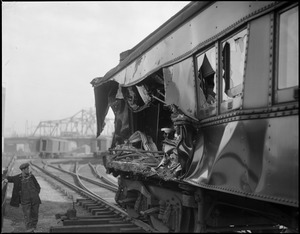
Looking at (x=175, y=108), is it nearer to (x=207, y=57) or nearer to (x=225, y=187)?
(x=207, y=57)

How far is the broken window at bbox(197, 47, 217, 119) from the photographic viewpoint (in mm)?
4410

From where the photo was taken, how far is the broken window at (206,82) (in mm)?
4410

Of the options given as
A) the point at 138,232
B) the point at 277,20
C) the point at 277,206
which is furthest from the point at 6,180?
the point at 277,20

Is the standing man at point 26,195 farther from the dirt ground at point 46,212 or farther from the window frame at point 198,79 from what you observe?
the window frame at point 198,79

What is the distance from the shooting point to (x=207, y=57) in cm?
451

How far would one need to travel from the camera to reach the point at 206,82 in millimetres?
5199

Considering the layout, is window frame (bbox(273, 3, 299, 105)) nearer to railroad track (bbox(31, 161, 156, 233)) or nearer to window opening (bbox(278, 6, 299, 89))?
window opening (bbox(278, 6, 299, 89))

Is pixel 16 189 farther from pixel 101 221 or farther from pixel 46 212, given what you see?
pixel 46 212

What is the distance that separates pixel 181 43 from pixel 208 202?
2.13 metres

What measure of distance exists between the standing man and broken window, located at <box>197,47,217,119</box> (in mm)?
3999

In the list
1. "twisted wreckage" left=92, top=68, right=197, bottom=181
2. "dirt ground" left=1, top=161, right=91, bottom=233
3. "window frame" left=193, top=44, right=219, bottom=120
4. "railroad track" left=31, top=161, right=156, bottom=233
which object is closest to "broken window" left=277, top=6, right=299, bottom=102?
"window frame" left=193, top=44, right=219, bottom=120

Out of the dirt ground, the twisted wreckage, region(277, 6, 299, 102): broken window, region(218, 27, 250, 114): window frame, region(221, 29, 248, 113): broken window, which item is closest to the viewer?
region(277, 6, 299, 102): broken window

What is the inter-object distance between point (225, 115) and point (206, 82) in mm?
1298

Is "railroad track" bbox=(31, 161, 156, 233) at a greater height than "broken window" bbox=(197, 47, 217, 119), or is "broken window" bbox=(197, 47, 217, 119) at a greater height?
"broken window" bbox=(197, 47, 217, 119)
